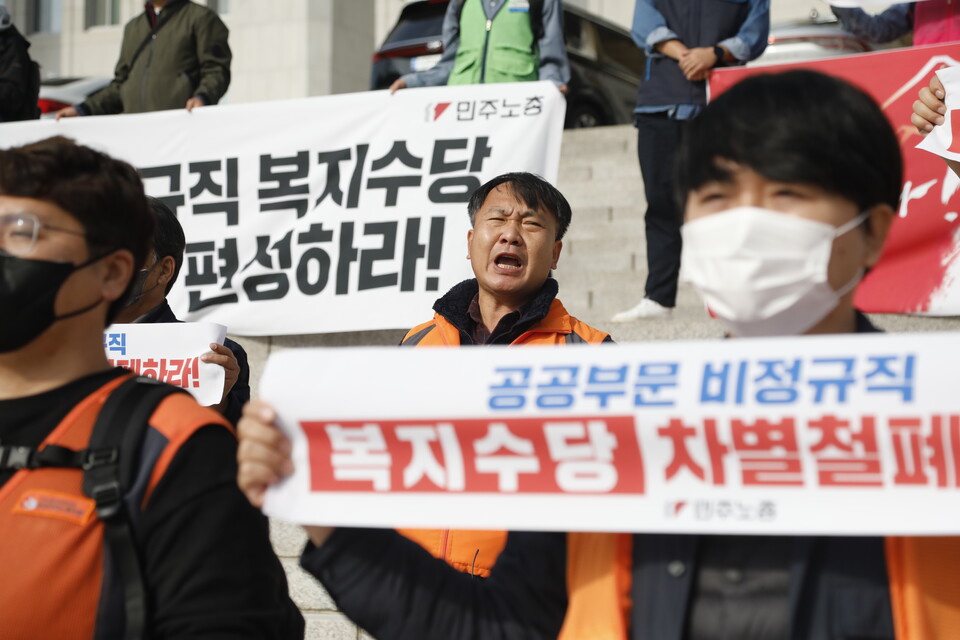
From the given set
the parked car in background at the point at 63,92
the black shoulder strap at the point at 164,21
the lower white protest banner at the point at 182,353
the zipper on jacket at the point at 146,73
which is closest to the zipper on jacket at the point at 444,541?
the lower white protest banner at the point at 182,353

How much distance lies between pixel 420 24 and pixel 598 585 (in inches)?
362

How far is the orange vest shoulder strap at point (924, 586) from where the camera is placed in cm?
154

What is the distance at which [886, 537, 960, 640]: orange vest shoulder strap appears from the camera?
1.54 metres

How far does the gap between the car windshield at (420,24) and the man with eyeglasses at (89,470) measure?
8.37 meters

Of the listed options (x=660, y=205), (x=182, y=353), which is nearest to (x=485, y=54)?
(x=660, y=205)

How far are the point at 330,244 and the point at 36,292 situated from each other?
3.91 meters

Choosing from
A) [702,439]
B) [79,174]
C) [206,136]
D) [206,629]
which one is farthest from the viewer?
[206,136]

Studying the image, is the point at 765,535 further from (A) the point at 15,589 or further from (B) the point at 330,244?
(B) the point at 330,244

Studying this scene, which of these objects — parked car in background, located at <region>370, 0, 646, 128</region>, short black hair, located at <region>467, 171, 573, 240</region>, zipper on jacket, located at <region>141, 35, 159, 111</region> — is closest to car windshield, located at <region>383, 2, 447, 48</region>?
parked car in background, located at <region>370, 0, 646, 128</region>

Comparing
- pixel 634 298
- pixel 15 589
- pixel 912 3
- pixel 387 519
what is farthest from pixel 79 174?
pixel 634 298

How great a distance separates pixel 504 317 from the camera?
143 inches

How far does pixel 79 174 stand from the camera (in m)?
2.09

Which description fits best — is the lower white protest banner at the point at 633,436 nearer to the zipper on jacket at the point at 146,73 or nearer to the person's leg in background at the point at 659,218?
the person's leg in background at the point at 659,218

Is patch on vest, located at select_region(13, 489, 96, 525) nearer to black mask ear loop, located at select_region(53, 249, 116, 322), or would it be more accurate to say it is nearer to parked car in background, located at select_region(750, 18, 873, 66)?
black mask ear loop, located at select_region(53, 249, 116, 322)
